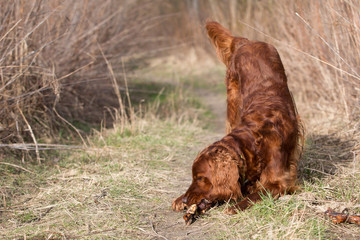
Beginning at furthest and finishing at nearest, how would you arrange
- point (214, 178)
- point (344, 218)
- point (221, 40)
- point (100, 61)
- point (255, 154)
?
point (100, 61) → point (221, 40) → point (255, 154) → point (214, 178) → point (344, 218)

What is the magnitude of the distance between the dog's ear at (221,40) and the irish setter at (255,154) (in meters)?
0.57

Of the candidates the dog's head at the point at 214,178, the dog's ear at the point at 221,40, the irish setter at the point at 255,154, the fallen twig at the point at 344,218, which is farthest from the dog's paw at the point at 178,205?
the dog's ear at the point at 221,40

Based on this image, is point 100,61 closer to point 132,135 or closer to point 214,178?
point 132,135

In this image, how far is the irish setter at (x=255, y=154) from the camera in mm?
2473

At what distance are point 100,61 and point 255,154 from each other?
350 centimetres

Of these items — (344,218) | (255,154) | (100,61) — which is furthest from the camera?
(100,61)

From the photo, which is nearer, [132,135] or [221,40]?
[221,40]

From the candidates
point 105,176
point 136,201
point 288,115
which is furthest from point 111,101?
point 288,115

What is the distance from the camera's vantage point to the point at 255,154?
8.47ft

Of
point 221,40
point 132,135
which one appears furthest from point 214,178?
point 132,135

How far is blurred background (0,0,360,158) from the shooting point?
3697mm

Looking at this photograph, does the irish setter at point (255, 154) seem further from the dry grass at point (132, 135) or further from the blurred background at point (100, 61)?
the blurred background at point (100, 61)

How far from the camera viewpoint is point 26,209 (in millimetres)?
2826

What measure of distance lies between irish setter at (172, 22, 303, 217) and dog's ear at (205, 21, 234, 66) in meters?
0.57
